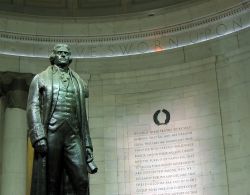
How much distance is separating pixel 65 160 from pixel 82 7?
925cm

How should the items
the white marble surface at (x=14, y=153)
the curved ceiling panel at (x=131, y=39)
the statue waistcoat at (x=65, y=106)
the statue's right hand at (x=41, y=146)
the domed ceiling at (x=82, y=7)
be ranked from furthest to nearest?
the domed ceiling at (x=82, y=7) → the curved ceiling panel at (x=131, y=39) → the white marble surface at (x=14, y=153) → the statue waistcoat at (x=65, y=106) → the statue's right hand at (x=41, y=146)

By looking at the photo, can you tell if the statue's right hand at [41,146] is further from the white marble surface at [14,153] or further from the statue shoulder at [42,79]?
the white marble surface at [14,153]

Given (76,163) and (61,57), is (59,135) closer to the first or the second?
(76,163)

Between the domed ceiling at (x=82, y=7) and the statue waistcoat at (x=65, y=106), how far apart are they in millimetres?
8193

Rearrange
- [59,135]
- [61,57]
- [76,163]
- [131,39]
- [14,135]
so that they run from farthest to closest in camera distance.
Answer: [131,39], [14,135], [61,57], [59,135], [76,163]

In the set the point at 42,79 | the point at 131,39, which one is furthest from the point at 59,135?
the point at 131,39

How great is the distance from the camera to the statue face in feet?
28.9

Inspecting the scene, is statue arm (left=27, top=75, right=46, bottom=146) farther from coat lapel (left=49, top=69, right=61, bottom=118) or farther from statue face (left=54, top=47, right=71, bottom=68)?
statue face (left=54, top=47, right=71, bottom=68)

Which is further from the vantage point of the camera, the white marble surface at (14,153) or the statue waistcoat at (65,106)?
the white marble surface at (14,153)

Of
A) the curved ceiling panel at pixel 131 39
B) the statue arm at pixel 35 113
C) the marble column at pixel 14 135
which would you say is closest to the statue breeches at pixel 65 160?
the statue arm at pixel 35 113

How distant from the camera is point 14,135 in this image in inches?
585

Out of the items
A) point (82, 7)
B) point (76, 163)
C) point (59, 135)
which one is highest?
point (82, 7)

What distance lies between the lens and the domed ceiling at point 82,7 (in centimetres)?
1636

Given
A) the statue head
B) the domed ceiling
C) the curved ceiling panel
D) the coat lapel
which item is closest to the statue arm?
Answer: the coat lapel
